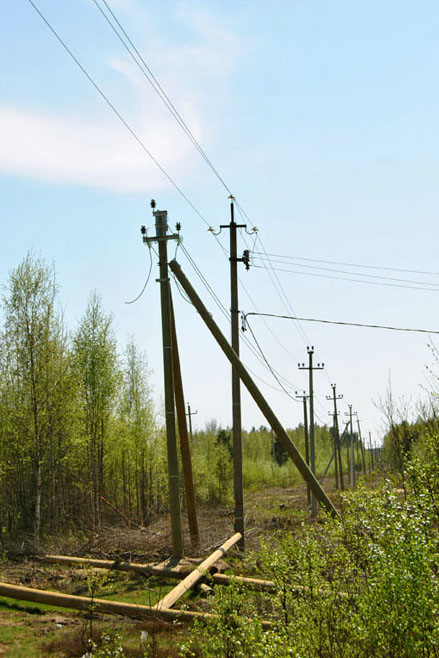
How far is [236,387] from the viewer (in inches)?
577

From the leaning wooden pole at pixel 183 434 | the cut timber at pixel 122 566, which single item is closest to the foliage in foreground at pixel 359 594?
the cut timber at pixel 122 566

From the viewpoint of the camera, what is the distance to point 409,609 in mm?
4082

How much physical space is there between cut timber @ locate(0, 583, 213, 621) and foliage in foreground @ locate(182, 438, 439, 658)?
3285mm

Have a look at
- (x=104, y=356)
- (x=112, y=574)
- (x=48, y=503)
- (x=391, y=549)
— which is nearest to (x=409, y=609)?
(x=391, y=549)

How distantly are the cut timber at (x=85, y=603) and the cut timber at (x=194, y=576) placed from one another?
20 cm

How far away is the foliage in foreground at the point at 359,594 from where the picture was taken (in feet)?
13.5

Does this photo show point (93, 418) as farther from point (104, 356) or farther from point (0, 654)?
point (0, 654)

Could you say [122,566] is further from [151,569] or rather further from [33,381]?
[33,381]

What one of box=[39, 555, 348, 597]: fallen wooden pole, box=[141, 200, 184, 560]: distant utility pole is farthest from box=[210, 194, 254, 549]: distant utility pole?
box=[39, 555, 348, 597]: fallen wooden pole

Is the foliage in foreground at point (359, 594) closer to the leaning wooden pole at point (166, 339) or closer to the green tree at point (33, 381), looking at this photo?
the leaning wooden pole at point (166, 339)

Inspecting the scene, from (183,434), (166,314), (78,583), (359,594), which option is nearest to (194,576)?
(78,583)

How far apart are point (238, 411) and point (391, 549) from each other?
405 inches

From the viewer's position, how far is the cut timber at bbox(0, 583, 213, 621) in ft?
29.0

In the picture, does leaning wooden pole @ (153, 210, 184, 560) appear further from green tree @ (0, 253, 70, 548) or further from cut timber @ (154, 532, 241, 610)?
green tree @ (0, 253, 70, 548)
